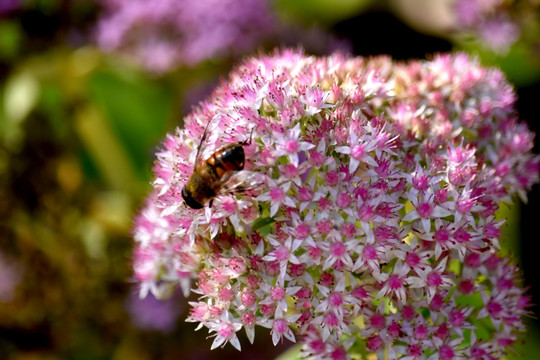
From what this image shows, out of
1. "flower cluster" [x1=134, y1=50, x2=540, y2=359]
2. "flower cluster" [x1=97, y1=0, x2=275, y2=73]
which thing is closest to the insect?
"flower cluster" [x1=134, y1=50, x2=540, y2=359]

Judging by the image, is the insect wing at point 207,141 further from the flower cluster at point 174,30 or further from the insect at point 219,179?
the flower cluster at point 174,30

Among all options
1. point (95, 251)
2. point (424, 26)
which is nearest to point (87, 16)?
point (95, 251)

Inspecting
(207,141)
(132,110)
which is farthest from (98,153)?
(207,141)

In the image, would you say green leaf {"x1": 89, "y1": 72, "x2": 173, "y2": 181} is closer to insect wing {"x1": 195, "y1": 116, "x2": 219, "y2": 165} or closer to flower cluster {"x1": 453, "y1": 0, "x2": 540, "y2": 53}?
flower cluster {"x1": 453, "y1": 0, "x2": 540, "y2": 53}

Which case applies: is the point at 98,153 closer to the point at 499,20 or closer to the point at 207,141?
the point at 207,141

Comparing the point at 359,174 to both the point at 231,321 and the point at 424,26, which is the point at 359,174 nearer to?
the point at 231,321

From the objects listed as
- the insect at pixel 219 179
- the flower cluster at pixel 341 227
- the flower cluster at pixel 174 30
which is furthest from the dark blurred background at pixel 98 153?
the insect at pixel 219 179
